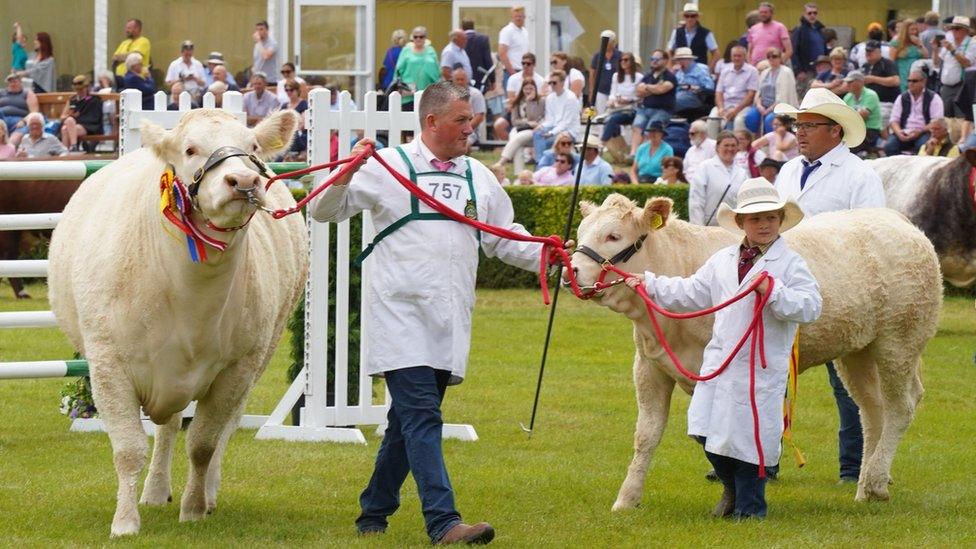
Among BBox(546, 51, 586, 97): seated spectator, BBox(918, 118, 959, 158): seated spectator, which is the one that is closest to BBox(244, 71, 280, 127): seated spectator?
BBox(546, 51, 586, 97): seated spectator

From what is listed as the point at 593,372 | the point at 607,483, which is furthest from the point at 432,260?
the point at 593,372

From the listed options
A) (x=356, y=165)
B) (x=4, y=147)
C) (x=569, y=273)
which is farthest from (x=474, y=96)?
(x=356, y=165)

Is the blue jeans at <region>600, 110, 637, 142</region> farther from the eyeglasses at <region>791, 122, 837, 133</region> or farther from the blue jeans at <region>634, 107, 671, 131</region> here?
the eyeglasses at <region>791, 122, 837, 133</region>

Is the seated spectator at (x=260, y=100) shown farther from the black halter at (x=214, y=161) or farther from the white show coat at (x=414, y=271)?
the black halter at (x=214, y=161)

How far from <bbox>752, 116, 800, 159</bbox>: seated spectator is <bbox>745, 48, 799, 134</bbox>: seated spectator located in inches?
56.4

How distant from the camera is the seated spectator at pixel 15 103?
26359mm

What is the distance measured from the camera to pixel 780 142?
20516 millimetres

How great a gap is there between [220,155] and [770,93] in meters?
17.2

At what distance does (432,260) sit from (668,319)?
6.02 ft

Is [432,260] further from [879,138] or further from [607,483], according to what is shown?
[879,138]

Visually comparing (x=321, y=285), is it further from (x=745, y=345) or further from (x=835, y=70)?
(x=835, y=70)

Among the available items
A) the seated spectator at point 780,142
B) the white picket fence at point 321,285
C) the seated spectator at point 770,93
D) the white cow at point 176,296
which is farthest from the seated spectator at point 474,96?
the white cow at point 176,296

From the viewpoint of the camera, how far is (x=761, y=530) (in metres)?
7.68

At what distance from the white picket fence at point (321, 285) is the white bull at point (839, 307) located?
2.43 m
